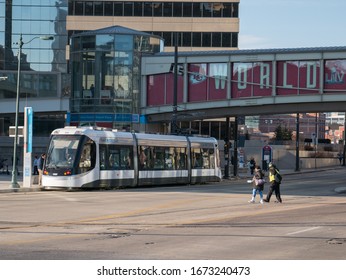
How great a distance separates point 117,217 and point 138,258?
868cm

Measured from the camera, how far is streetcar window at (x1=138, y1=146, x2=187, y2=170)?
35.9 metres

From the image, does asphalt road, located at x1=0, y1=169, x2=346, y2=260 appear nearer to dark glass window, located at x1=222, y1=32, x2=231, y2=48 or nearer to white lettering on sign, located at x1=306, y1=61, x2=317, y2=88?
white lettering on sign, located at x1=306, y1=61, x2=317, y2=88

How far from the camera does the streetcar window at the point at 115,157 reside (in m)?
32.9

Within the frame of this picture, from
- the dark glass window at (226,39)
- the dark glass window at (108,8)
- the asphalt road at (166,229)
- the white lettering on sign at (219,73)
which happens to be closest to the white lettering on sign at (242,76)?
the white lettering on sign at (219,73)

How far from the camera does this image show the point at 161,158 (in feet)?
123

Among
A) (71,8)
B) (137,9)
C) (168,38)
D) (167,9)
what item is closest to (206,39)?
(168,38)

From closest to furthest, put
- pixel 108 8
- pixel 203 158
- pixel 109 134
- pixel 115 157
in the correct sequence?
pixel 109 134 < pixel 115 157 < pixel 203 158 < pixel 108 8

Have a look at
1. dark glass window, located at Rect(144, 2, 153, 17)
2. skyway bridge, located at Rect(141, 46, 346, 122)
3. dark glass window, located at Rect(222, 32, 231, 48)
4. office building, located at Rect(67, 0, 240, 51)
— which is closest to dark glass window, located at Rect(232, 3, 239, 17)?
office building, located at Rect(67, 0, 240, 51)

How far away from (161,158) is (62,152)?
728 centimetres

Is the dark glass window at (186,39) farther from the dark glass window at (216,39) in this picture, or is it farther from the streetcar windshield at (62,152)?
the streetcar windshield at (62,152)

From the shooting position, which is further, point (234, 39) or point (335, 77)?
point (234, 39)

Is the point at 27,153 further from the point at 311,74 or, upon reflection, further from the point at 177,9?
the point at 177,9

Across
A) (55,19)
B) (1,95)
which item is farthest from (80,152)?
(55,19)

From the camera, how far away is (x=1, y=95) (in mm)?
71250
